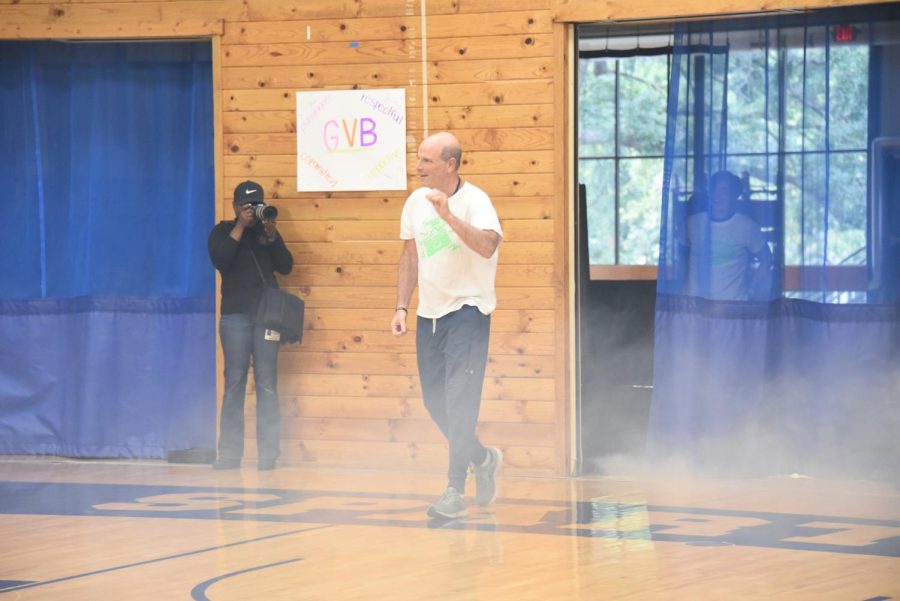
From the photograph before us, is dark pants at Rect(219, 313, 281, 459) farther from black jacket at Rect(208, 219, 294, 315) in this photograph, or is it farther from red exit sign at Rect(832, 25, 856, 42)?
red exit sign at Rect(832, 25, 856, 42)

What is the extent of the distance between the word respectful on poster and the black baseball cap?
30cm

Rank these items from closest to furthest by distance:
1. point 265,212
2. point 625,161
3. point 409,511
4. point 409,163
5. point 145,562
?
point 145,562 < point 409,511 < point 265,212 < point 409,163 < point 625,161

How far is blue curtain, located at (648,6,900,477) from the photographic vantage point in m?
6.62

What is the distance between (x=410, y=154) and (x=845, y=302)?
224 centimetres

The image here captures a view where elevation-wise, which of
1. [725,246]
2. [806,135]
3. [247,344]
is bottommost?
[247,344]

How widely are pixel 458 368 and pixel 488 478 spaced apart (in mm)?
594

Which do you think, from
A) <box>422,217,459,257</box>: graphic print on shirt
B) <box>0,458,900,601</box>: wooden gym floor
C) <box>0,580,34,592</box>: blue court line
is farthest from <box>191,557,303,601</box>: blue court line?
<box>422,217,459,257</box>: graphic print on shirt

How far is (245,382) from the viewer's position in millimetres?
7094

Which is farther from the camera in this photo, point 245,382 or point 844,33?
point 245,382

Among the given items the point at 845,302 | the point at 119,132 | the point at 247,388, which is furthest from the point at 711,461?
the point at 119,132

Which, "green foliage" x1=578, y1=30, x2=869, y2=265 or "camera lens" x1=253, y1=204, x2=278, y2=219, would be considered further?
"camera lens" x1=253, y1=204, x2=278, y2=219

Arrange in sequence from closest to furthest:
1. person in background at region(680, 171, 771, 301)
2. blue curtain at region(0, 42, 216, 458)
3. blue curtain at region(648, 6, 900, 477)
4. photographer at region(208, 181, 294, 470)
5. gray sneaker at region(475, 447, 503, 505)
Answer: gray sneaker at region(475, 447, 503, 505) < blue curtain at region(648, 6, 900, 477) < person in background at region(680, 171, 771, 301) < photographer at region(208, 181, 294, 470) < blue curtain at region(0, 42, 216, 458)

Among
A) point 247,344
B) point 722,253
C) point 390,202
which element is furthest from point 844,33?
point 247,344

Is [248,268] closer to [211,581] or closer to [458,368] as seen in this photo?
[458,368]
